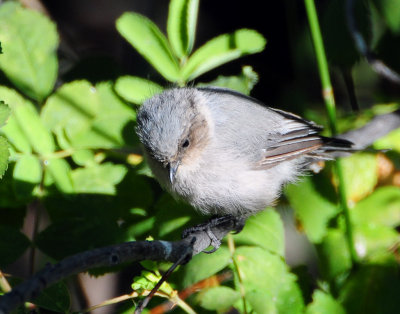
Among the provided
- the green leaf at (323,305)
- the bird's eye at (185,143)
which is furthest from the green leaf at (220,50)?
the green leaf at (323,305)

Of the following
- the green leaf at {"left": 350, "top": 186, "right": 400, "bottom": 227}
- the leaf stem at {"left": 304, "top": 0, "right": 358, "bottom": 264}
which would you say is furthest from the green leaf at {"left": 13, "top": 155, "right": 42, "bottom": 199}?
the green leaf at {"left": 350, "top": 186, "right": 400, "bottom": 227}

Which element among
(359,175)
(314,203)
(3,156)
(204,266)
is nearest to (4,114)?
(3,156)

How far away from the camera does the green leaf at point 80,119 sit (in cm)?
204

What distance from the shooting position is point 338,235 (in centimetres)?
215

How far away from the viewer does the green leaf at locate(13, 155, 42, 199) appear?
184 cm

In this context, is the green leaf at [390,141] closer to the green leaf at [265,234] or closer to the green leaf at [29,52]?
the green leaf at [265,234]

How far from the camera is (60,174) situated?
1943 millimetres

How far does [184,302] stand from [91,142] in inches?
28.2

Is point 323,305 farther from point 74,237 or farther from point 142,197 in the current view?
point 74,237

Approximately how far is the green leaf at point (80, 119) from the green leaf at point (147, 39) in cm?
25

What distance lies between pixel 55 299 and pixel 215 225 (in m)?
0.84

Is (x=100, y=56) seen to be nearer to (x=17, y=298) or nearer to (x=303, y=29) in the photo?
(x=303, y=29)

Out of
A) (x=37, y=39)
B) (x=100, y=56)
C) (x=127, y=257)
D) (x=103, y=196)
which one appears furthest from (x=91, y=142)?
(x=127, y=257)

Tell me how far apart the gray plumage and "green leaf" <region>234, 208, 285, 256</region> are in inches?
7.0
